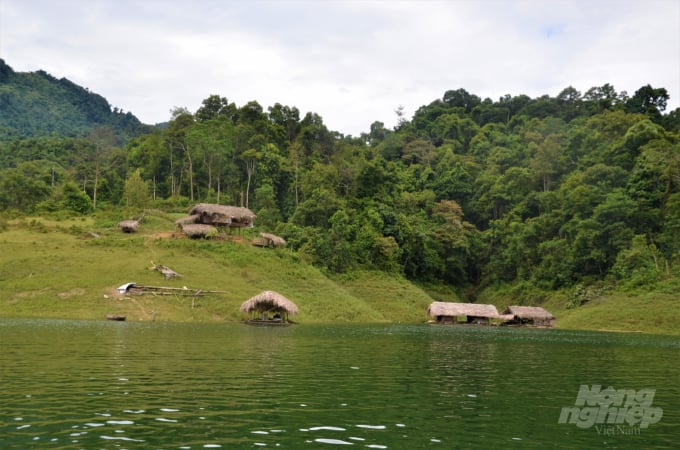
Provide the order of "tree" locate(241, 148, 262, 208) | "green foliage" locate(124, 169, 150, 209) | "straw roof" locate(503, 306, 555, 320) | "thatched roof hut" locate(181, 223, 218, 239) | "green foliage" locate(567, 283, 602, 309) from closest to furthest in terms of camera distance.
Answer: "straw roof" locate(503, 306, 555, 320)
"thatched roof hut" locate(181, 223, 218, 239)
"green foliage" locate(567, 283, 602, 309)
"green foliage" locate(124, 169, 150, 209)
"tree" locate(241, 148, 262, 208)

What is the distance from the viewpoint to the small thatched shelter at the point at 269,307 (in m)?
47.5

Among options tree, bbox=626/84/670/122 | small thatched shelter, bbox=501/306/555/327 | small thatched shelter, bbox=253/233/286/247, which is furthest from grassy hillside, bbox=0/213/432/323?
tree, bbox=626/84/670/122

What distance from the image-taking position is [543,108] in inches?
5212

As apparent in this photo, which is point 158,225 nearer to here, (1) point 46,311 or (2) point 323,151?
(1) point 46,311

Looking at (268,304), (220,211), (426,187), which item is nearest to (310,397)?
(268,304)

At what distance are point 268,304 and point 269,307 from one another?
634 millimetres

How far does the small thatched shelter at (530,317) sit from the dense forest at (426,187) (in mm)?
10361

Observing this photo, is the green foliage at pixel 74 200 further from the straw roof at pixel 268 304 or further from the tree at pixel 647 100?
the tree at pixel 647 100

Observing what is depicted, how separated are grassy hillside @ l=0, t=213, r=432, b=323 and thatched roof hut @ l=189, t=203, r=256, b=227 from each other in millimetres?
3569

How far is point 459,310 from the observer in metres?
67.1

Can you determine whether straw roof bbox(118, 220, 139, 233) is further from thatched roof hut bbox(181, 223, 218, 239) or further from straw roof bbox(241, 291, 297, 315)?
straw roof bbox(241, 291, 297, 315)

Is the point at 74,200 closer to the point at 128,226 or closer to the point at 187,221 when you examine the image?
the point at 128,226

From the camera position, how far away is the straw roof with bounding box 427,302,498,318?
66375mm

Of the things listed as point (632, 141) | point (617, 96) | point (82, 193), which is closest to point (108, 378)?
point (82, 193)
